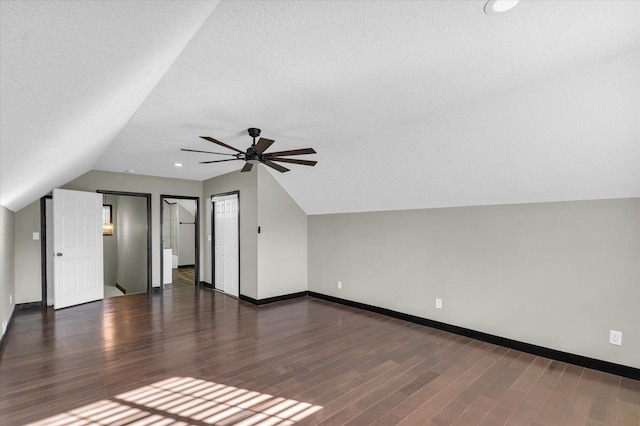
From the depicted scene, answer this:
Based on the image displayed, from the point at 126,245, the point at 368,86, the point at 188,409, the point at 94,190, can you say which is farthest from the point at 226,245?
the point at 368,86

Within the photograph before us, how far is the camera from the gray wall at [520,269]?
2838 mm

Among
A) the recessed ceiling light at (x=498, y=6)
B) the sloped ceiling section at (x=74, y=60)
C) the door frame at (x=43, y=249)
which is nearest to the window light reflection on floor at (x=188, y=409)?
the sloped ceiling section at (x=74, y=60)

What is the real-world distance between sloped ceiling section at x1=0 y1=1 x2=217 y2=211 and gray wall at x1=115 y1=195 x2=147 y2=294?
510cm

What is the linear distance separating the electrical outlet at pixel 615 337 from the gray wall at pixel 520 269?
4cm

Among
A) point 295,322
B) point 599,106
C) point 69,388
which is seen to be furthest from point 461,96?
point 69,388

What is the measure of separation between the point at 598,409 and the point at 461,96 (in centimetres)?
261

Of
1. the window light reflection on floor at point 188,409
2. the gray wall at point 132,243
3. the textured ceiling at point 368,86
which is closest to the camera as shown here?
the textured ceiling at point 368,86

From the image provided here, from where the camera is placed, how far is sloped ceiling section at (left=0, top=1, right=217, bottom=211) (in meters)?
0.86

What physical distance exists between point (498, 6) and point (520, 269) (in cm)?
Result: 281

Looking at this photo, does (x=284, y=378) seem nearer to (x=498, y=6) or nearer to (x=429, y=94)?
(x=429, y=94)

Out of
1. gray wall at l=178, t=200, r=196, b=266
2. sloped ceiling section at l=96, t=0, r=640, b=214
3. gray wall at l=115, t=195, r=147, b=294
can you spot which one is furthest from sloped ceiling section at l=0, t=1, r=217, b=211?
gray wall at l=178, t=200, r=196, b=266

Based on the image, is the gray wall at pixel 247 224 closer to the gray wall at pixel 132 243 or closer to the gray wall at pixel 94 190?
the gray wall at pixel 94 190

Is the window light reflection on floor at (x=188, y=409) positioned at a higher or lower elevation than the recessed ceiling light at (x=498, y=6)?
lower

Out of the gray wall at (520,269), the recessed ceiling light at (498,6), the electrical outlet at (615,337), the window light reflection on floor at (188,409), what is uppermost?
the recessed ceiling light at (498,6)
